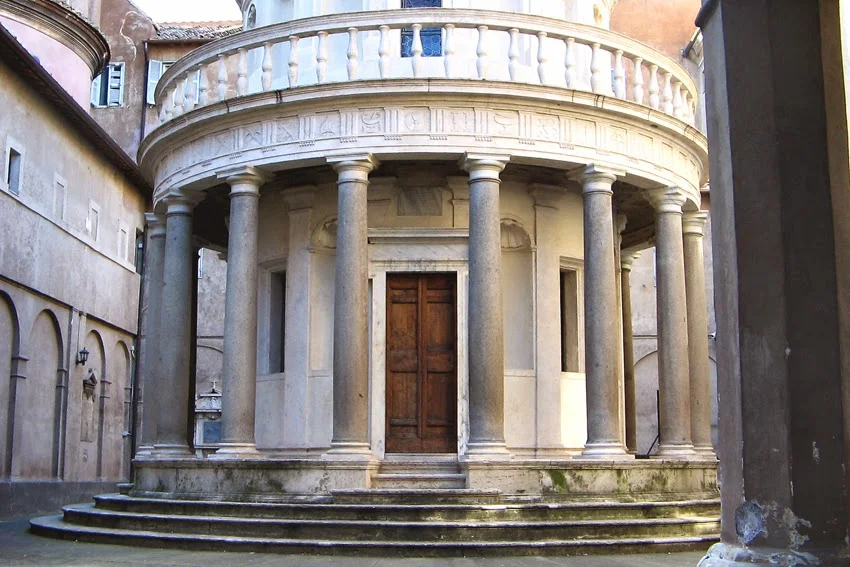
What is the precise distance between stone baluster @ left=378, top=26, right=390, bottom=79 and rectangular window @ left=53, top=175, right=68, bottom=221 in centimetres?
1427

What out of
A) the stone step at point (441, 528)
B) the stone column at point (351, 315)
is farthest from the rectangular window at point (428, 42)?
the stone step at point (441, 528)

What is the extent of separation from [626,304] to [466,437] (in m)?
6.79

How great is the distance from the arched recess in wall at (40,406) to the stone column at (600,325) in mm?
15073

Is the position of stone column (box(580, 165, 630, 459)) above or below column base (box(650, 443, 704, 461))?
above

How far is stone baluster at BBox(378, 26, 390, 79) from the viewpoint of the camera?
56.1 feet

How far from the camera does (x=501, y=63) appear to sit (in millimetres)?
18375

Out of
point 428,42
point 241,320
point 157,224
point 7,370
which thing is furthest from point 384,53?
point 7,370

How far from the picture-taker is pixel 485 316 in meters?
16.6

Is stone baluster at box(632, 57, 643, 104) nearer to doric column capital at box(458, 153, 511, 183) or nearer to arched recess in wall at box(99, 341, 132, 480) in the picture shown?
doric column capital at box(458, 153, 511, 183)

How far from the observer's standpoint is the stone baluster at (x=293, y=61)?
17.6 metres

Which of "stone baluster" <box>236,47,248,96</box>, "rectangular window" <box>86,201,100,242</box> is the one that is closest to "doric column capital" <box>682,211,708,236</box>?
"stone baluster" <box>236,47,248,96</box>

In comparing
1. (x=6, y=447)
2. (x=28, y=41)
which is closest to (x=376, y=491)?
(x=6, y=447)

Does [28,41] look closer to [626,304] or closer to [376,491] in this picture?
[626,304]

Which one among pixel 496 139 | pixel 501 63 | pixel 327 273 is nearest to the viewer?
pixel 496 139
